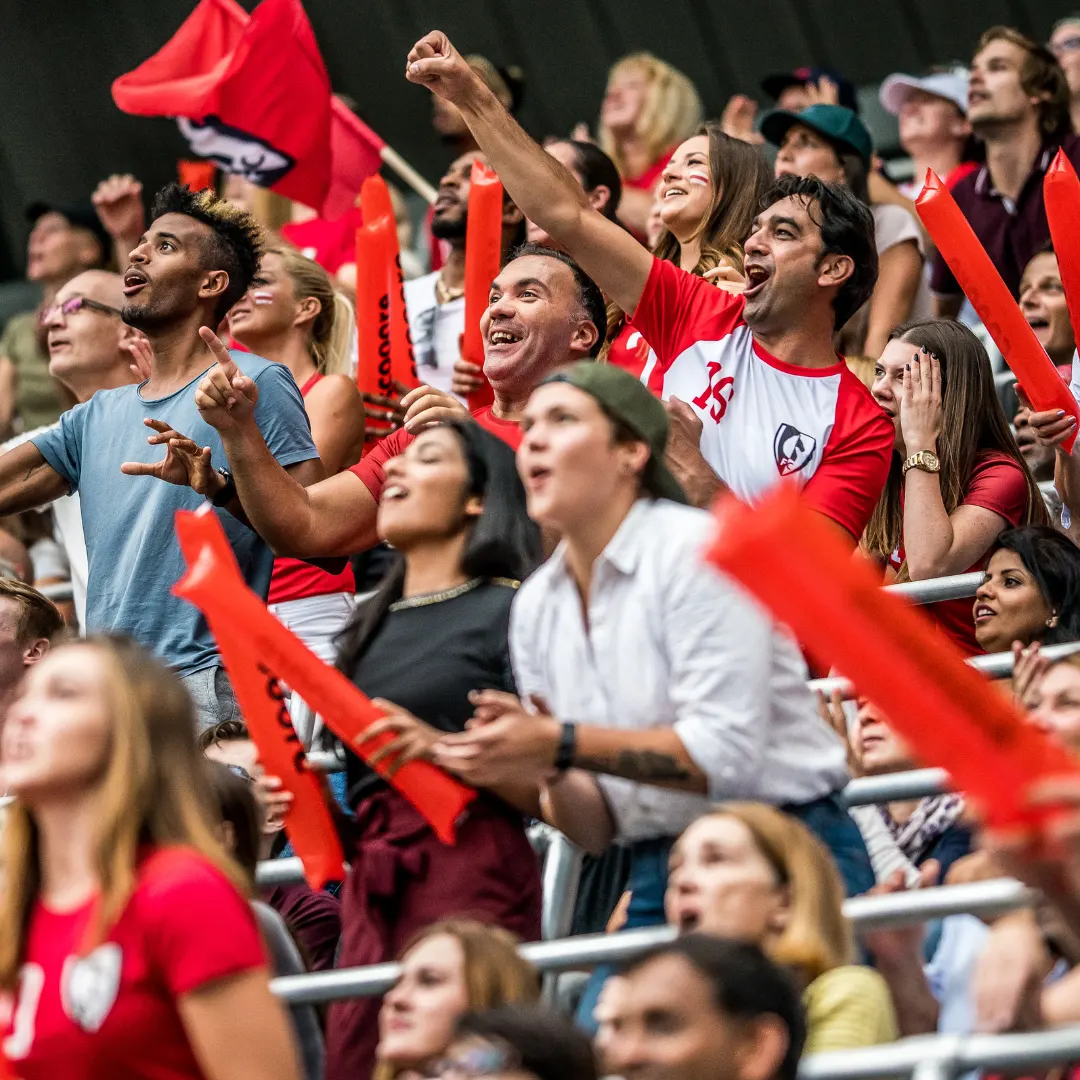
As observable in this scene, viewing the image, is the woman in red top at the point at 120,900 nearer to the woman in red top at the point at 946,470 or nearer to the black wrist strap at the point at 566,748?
the black wrist strap at the point at 566,748

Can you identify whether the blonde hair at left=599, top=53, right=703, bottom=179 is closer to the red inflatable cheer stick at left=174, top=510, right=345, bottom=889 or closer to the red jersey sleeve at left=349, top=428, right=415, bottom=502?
the red jersey sleeve at left=349, top=428, right=415, bottom=502

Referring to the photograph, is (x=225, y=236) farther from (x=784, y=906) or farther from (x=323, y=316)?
(x=784, y=906)

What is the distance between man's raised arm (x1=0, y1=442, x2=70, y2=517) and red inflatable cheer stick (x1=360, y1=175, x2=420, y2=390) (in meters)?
1.05

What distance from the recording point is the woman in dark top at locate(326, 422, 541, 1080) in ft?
11.8

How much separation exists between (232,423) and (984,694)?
2499mm

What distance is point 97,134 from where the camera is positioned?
416 inches

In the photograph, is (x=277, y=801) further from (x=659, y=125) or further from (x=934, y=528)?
(x=659, y=125)

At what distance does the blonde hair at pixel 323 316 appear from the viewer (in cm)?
611

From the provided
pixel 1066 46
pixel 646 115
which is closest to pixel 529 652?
pixel 646 115

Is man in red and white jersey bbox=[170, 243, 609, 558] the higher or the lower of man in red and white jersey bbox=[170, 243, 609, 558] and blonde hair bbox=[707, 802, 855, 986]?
the higher

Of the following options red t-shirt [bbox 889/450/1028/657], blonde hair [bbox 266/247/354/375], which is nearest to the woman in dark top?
red t-shirt [bbox 889/450/1028/657]

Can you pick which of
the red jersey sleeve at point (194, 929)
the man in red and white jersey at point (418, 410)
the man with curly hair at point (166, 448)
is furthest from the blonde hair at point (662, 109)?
the red jersey sleeve at point (194, 929)

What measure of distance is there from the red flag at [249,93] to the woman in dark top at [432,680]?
125 inches

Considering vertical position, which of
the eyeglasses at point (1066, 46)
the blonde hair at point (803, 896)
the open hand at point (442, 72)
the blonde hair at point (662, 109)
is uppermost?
the open hand at point (442, 72)
